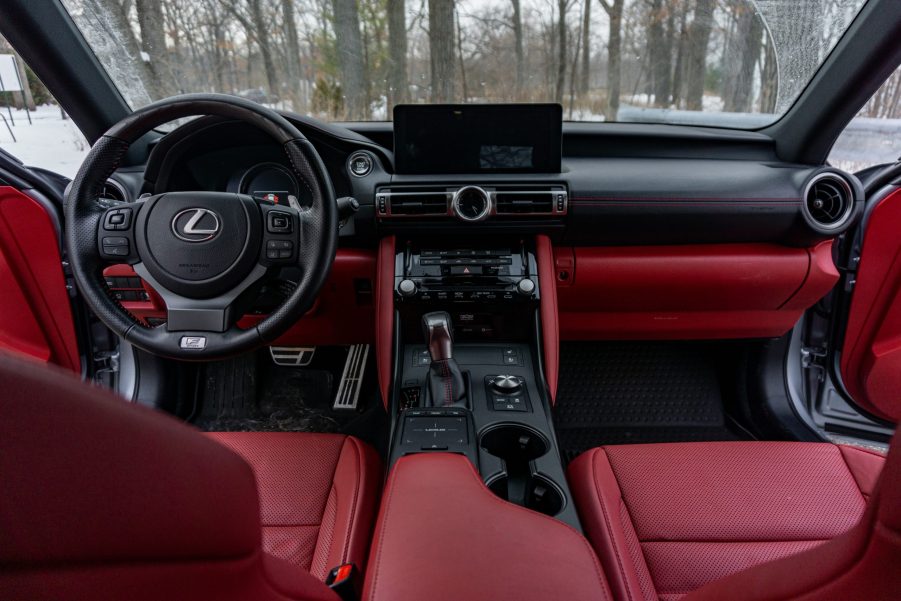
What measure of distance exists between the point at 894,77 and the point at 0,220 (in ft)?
10.0

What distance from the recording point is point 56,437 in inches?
14.4

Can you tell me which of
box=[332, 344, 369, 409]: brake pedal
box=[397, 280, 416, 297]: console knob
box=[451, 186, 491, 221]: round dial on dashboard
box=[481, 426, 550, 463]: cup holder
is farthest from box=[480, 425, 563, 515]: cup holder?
box=[332, 344, 369, 409]: brake pedal

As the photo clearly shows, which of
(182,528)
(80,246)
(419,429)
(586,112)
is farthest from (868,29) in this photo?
(80,246)

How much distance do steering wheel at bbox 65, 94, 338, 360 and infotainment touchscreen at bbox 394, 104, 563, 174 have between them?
515mm

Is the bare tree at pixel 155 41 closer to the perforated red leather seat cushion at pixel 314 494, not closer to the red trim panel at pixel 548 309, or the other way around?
the perforated red leather seat cushion at pixel 314 494

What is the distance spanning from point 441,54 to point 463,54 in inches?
3.3

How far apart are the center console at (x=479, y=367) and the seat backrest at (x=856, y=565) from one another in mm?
706

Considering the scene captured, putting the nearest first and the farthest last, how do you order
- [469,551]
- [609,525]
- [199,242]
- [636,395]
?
[469,551], [609,525], [199,242], [636,395]

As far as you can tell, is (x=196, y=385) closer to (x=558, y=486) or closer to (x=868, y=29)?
(x=558, y=486)

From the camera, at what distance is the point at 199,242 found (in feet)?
4.63

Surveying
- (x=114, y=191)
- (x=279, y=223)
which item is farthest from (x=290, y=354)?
(x=279, y=223)

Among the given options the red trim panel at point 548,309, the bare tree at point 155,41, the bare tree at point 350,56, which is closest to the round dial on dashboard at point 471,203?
the red trim panel at point 548,309

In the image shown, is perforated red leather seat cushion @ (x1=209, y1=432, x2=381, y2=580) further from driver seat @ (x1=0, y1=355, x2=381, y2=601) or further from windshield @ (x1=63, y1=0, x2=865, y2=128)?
windshield @ (x1=63, y1=0, x2=865, y2=128)

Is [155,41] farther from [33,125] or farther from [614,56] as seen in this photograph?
[614,56]
